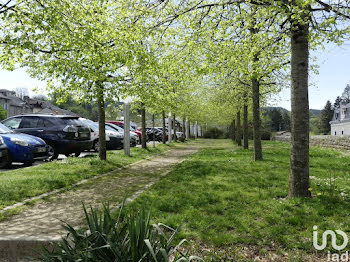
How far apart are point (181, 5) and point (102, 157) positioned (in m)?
6.86

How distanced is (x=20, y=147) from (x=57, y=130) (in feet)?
6.73

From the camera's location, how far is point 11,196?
20.4 ft

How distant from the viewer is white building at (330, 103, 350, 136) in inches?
1932

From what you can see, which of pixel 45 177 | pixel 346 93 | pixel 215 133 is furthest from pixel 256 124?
pixel 346 93

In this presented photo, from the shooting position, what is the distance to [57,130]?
11.8 m

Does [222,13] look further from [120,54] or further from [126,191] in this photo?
[126,191]

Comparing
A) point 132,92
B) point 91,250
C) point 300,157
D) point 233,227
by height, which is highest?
point 132,92

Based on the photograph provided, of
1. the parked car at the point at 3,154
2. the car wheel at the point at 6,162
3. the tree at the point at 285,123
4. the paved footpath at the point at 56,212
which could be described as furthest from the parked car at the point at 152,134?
the tree at the point at 285,123

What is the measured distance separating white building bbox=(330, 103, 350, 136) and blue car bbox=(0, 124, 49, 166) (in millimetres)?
48649

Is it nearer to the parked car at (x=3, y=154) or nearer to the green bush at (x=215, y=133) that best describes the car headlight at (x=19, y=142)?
the parked car at (x=3, y=154)

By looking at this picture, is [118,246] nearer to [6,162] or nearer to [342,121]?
[6,162]

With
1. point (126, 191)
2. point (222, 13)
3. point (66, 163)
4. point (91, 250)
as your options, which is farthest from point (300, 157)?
point (66, 163)

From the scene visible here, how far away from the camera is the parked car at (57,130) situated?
1185 cm

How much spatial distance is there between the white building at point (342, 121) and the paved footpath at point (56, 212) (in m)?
48.5
